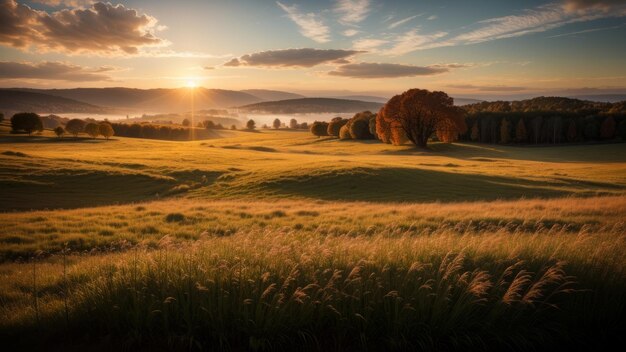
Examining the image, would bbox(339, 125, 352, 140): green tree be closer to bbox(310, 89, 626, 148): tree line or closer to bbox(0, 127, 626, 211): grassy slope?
bbox(310, 89, 626, 148): tree line

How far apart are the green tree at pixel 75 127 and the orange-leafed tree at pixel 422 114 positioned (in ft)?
248

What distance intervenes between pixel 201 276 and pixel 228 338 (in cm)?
130

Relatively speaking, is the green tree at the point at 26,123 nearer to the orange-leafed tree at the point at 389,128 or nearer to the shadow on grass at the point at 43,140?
the shadow on grass at the point at 43,140

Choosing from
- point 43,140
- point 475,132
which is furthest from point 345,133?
point 43,140

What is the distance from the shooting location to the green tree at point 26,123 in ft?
275

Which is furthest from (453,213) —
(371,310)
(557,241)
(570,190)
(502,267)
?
(570,190)

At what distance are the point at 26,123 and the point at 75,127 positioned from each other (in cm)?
996

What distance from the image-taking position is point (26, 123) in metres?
84.2

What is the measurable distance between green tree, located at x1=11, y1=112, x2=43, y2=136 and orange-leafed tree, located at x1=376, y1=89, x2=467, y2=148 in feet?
262

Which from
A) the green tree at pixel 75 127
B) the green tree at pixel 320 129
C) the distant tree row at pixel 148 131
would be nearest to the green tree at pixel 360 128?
the green tree at pixel 320 129

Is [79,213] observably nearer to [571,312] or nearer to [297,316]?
[297,316]

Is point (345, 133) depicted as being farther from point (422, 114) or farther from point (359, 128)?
point (422, 114)

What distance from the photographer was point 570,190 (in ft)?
102

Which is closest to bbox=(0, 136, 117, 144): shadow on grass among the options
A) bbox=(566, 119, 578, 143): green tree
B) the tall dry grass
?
the tall dry grass
